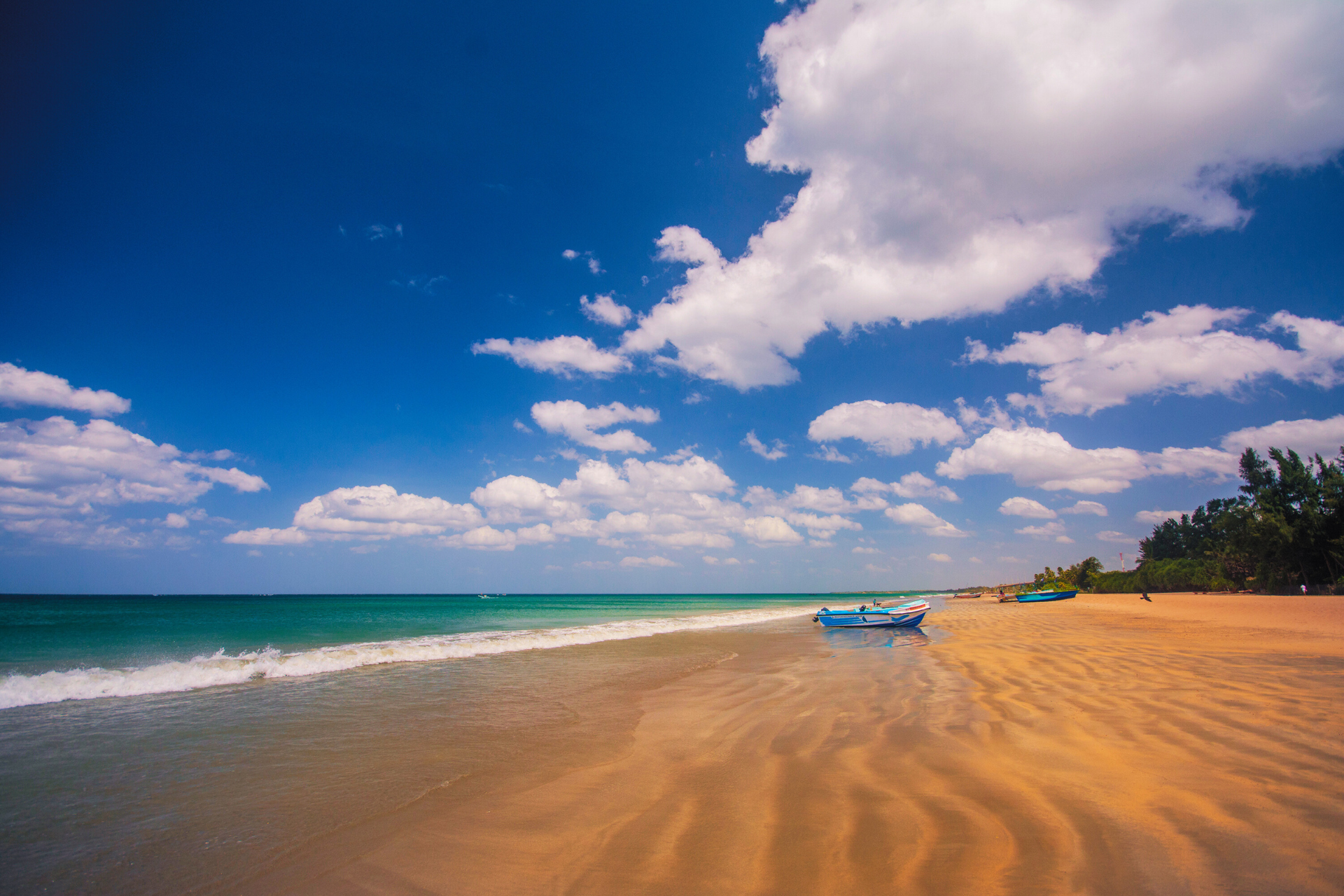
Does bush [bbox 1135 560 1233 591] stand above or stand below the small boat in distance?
above

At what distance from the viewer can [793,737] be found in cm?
768

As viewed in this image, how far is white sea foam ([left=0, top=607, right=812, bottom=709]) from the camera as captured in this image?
39.8 ft

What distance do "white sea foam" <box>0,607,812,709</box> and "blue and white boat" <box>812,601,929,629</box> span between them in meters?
11.4

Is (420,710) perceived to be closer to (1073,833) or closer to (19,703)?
(19,703)

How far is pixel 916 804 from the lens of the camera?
16.6 ft

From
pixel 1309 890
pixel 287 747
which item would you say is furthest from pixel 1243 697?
pixel 287 747

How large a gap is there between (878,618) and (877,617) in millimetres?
105

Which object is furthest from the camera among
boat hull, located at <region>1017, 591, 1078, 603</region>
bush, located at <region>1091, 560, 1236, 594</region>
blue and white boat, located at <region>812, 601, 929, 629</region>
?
bush, located at <region>1091, 560, 1236, 594</region>

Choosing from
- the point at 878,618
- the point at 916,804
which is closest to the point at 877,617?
the point at 878,618

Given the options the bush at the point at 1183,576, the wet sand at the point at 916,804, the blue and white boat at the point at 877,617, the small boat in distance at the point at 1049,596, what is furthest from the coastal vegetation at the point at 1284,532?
the wet sand at the point at 916,804

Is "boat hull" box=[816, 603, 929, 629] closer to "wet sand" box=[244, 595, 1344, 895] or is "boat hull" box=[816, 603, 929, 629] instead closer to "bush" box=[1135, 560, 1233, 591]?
"wet sand" box=[244, 595, 1344, 895]

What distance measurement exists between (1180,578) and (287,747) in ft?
322

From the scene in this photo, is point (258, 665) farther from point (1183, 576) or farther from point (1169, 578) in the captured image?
point (1169, 578)

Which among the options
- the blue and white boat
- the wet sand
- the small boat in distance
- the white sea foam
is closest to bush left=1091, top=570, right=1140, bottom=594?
the small boat in distance
